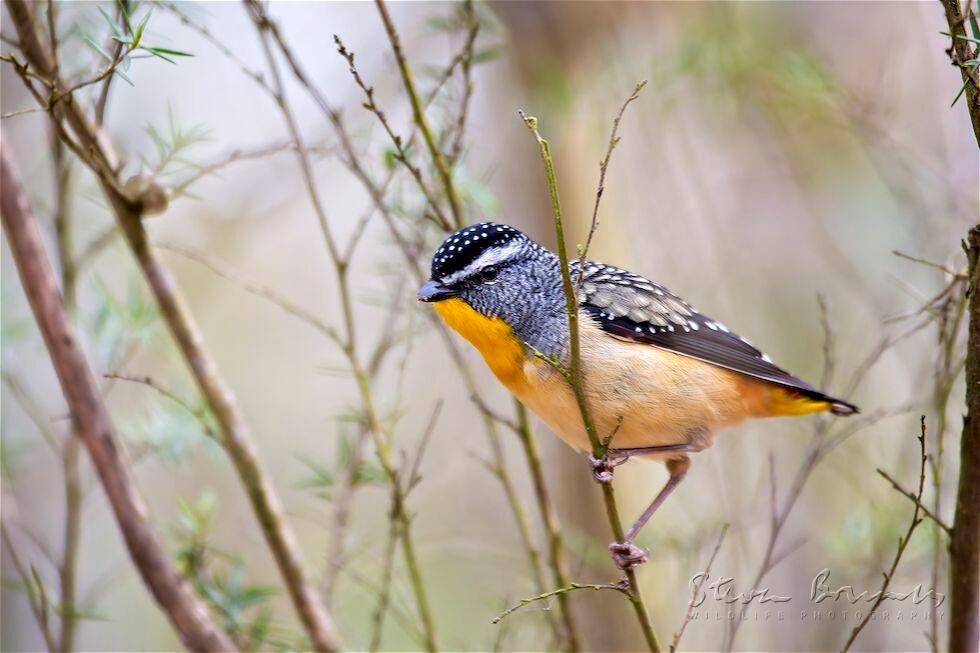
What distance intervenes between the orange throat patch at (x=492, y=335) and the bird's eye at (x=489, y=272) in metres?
0.11

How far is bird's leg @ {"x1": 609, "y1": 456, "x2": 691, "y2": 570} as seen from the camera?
2.78m

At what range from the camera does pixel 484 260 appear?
9.60ft

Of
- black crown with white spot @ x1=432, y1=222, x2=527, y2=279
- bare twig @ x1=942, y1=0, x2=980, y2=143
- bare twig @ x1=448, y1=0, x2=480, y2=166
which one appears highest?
bare twig @ x1=448, y1=0, x2=480, y2=166

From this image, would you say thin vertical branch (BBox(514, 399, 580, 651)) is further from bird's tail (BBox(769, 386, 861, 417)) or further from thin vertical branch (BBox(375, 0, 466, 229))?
bird's tail (BBox(769, 386, 861, 417))

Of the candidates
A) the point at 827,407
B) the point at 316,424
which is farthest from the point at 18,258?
the point at 316,424

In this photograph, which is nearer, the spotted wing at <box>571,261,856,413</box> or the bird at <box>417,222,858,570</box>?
the bird at <box>417,222,858,570</box>

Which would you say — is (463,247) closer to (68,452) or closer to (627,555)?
(627,555)

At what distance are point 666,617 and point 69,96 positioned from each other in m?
3.85

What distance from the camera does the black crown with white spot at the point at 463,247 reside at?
281 centimetres

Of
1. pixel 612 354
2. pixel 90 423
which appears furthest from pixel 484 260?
pixel 90 423

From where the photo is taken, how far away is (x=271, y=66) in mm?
2945

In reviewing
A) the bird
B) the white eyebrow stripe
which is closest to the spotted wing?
the bird

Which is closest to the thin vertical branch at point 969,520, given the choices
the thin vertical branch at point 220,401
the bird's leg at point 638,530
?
the bird's leg at point 638,530

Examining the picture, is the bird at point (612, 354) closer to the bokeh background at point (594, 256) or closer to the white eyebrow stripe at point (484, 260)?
the white eyebrow stripe at point (484, 260)
